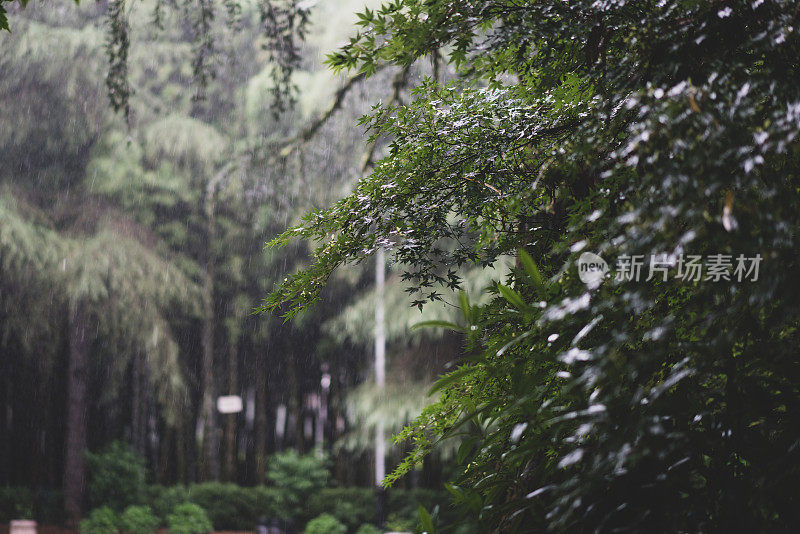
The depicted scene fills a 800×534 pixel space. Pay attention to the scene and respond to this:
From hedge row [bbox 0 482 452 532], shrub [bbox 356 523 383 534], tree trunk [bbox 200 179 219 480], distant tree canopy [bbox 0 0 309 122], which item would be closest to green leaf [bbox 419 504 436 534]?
distant tree canopy [bbox 0 0 309 122]

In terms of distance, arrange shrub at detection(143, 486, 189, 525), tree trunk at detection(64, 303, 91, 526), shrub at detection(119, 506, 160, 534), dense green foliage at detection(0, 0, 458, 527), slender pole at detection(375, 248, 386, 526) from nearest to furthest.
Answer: slender pole at detection(375, 248, 386, 526) → dense green foliage at detection(0, 0, 458, 527) → shrub at detection(119, 506, 160, 534) → tree trunk at detection(64, 303, 91, 526) → shrub at detection(143, 486, 189, 525)

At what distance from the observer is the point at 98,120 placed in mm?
12391

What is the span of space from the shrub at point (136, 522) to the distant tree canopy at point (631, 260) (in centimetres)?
1207

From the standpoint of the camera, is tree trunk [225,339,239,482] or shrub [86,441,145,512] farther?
tree trunk [225,339,239,482]

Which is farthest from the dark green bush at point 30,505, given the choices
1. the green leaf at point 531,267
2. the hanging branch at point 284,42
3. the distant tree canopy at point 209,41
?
the green leaf at point 531,267

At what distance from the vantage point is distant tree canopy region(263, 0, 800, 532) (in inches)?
31.1

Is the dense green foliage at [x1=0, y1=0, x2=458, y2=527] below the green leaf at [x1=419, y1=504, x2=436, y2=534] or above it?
above

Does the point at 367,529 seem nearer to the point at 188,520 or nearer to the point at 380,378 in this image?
the point at 380,378

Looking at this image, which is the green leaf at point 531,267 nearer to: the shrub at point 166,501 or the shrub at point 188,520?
the shrub at point 188,520

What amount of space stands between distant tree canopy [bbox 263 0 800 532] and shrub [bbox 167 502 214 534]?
39.0ft

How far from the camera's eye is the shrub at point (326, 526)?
1203 centimetres

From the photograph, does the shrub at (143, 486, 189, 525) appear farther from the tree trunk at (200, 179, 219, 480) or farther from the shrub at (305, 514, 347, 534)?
the shrub at (305, 514, 347, 534)

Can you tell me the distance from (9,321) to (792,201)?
39.5 feet
